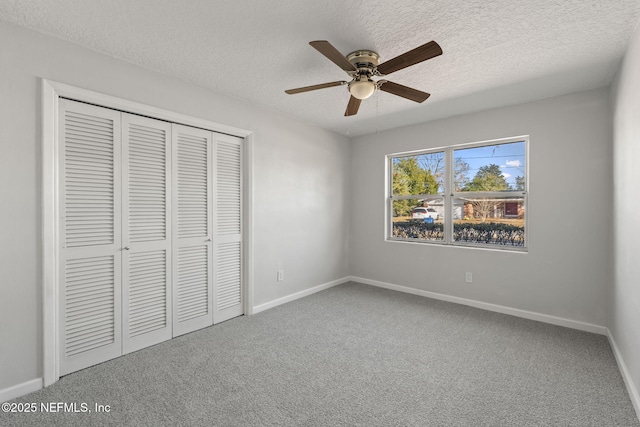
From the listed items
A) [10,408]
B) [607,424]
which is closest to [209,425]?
[10,408]

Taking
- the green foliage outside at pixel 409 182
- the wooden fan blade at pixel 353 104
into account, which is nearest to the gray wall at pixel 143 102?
the green foliage outside at pixel 409 182

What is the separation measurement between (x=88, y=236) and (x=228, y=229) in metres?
1.27

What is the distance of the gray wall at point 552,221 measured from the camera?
2.95 meters

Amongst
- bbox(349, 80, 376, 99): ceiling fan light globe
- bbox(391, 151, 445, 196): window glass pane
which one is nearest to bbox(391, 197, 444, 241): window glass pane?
bbox(391, 151, 445, 196): window glass pane

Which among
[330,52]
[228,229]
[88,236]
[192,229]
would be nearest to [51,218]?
[88,236]

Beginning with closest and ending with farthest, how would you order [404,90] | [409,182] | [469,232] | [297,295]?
[404,90], [469,232], [297,295], [409,182]

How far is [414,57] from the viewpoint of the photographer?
1.90 metres

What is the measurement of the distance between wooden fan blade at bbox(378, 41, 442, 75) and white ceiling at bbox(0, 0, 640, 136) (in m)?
0.23

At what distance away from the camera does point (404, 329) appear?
10.1ft

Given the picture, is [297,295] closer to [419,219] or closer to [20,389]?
[419,219]

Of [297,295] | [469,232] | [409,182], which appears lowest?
[297,295]

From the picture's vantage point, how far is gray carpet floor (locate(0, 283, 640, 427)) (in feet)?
5.95

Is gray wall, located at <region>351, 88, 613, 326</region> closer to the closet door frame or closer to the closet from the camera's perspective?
the closet

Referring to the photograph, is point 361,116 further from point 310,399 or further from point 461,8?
point 310,399
